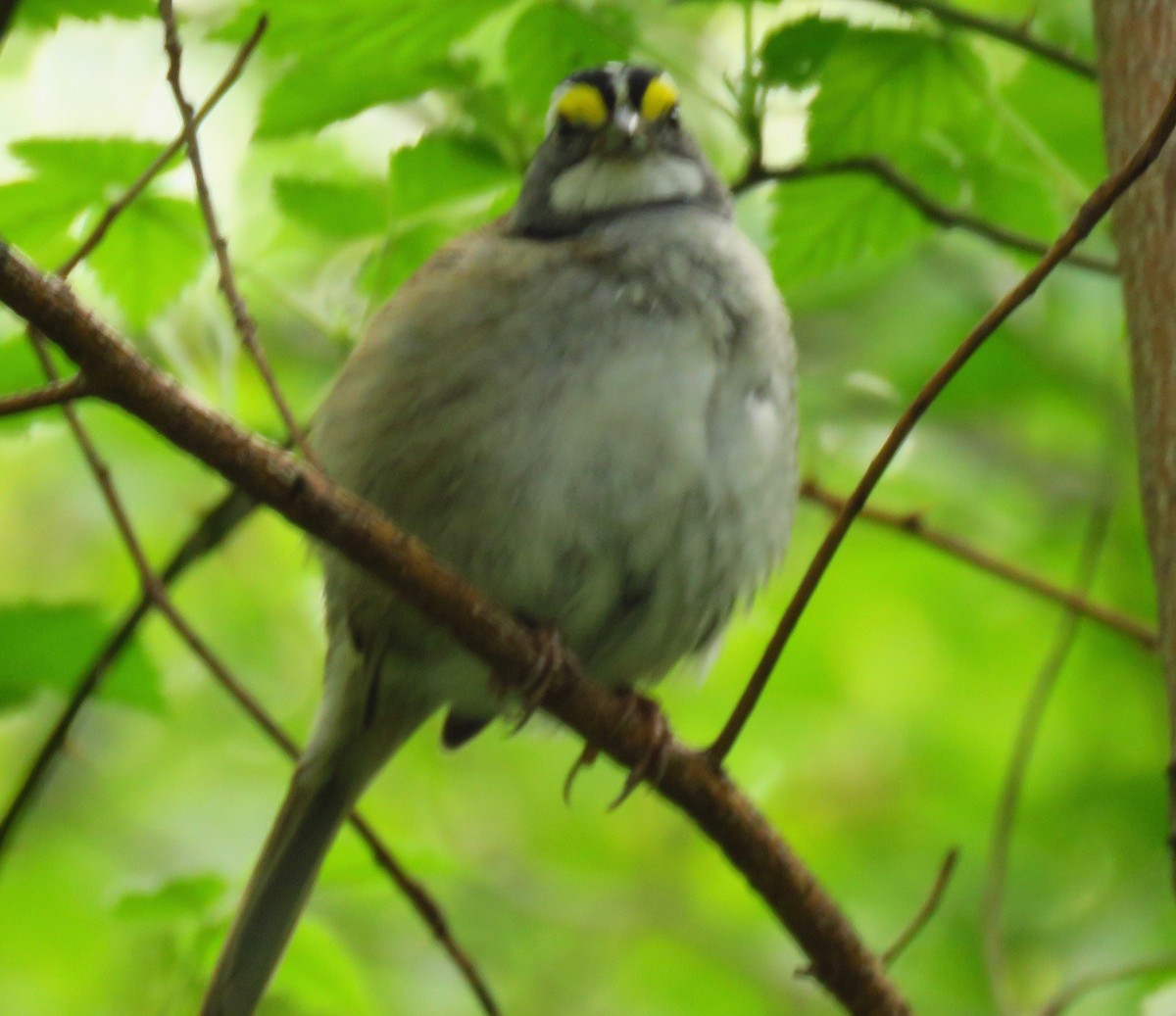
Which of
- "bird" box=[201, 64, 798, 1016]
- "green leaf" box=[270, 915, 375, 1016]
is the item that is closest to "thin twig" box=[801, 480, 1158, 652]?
"bird" box=[201, 64, 798, 1016]

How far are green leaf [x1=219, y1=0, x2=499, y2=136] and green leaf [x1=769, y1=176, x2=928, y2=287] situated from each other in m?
0.73

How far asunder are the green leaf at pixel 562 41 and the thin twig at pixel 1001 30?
1.53 feet

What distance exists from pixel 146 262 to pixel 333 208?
1.21 feet

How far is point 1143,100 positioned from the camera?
2506 mm

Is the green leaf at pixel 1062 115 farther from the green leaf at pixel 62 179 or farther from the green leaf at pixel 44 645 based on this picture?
the green leaf at pixel 44 645

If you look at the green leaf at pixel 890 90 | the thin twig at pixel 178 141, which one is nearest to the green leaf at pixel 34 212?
the thin twig at pixel 178 141

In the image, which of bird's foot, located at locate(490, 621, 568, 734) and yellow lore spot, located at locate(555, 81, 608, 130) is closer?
bird's foot, located at locate(490, 621, 568, 734)

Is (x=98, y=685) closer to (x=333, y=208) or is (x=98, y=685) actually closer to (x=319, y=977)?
(x=319, y=977)

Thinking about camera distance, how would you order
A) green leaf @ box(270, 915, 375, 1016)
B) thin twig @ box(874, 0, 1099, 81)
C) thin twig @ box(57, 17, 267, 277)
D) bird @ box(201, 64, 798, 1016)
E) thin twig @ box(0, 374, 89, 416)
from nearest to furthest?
thin twig @ box(0, 374, 89, 416) → thin twig @ box(57, 17, 267, 277) → thin twig @ box(874, 0, 1099, 81) → bird @ box(201, 64, 798, 1016) → green leaf @ box(270, 915, 375, 1016)

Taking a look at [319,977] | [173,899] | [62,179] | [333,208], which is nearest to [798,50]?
[333,208]

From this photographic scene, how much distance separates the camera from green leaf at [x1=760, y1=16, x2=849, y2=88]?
2.97 meters

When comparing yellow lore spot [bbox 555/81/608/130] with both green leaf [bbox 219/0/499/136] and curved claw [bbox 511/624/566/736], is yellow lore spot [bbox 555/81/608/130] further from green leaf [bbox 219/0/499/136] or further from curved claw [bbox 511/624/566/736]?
curved claw [bbox 511/624/566/736]

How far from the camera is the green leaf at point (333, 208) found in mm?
3332

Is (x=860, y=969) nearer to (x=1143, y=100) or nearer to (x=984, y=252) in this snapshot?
(x=1143, y=100)
